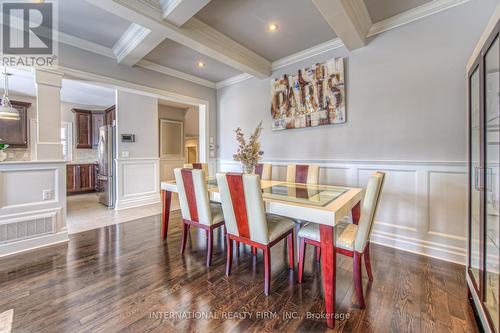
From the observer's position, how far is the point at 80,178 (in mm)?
6137

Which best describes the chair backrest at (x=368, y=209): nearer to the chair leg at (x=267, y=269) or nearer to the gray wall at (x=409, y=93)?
the chair leg at (x=267, y=269)

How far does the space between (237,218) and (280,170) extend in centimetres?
208

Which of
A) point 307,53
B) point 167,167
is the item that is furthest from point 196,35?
point 167,167

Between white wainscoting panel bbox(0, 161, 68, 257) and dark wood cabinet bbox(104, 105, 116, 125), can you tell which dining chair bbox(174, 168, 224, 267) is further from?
dark wood cabinet bbox(104, 105, 116, 125)

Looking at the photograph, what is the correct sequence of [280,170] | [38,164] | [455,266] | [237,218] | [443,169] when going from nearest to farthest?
[237,218] → [455,266] → [443,169] → [38,164] → [280,170]

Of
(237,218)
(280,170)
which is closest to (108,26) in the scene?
(237,218)

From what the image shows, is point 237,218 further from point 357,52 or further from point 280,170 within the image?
point 357,52

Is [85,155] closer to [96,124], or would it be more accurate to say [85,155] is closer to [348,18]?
[96,124]

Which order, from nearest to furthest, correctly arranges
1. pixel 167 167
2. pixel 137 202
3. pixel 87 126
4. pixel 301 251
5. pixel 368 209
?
pixel 368 209 → pixel 301 251 → pixel 137 202 → pixel 87 126 → pixel 167 167

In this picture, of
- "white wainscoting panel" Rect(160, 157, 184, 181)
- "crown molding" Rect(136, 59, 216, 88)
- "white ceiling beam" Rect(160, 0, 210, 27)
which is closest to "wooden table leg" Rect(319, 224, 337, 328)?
"white ceiling beam" Rect(160, 0, 210, 27)

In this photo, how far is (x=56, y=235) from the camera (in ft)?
8.93

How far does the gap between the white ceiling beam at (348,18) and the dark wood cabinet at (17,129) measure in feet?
23.1

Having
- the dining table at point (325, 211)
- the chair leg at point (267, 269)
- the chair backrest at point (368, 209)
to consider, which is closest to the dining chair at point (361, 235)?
the chair backrest at point (368, 209)

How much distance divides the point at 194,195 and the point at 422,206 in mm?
2572
